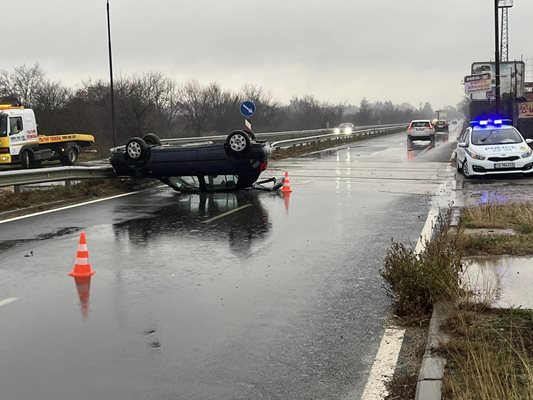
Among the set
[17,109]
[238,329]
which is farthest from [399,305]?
[17,109]

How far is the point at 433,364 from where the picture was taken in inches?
162

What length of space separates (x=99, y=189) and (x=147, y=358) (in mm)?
11779

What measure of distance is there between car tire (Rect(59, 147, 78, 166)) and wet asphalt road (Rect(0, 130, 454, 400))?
16851mm

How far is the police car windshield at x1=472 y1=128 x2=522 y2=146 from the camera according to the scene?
58.9 ft

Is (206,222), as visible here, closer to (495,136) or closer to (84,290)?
(84,290)

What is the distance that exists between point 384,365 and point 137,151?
12041 millimetres

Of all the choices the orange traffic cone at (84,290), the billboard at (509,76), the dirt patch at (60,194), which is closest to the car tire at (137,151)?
the dirt patch at (60,194)

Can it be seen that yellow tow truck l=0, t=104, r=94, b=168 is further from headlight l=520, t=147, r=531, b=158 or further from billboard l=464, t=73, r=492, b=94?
billboard l=464, t=73, r=492, b=94

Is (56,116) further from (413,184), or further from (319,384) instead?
(319,384)

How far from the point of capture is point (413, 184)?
55.9 feet

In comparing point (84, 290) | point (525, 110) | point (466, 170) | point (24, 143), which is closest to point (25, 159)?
point (24, 143)

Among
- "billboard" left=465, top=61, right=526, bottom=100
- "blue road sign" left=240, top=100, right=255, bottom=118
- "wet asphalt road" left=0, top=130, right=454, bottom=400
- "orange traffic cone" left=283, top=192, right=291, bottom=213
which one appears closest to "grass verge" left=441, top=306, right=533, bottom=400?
"wet asphalt road" left=0, top=130, right=454, bottom=400

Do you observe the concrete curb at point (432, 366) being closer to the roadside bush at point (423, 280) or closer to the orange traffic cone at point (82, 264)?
the roadside bush at point (423, 280)

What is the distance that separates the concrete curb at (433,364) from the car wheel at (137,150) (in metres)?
11.2
